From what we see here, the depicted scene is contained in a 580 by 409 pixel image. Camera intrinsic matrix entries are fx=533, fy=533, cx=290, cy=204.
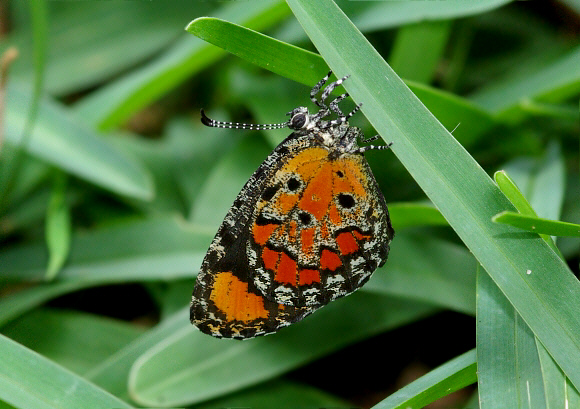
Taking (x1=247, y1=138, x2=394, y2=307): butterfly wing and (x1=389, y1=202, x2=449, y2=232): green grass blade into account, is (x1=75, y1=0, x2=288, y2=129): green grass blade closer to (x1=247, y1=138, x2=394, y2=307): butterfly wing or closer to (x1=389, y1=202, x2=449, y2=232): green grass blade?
(x1=247, y1=138, x2=394, y2=307): butterfly wing

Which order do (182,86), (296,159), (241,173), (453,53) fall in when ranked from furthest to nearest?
(182,86), (453,53), (241,173), (296,159)

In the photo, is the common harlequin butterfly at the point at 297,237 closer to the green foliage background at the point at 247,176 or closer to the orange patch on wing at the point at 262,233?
the orange patch on wing at the point at 262,233

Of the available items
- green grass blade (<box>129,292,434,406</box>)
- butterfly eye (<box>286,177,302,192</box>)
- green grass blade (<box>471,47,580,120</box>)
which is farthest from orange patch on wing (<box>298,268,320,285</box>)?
green grass blade (<box>471,47,580,120</box>)

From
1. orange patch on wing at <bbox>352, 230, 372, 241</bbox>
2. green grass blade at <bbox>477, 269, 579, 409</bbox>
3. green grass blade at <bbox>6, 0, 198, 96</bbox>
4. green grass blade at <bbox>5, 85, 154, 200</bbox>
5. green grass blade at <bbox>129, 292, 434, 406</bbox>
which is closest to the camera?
green grass blade at <bbox>477, 269, 579, 409</bbox>

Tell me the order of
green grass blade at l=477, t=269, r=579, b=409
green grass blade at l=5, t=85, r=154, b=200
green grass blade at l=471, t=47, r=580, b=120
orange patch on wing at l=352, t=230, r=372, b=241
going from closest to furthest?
green grass blade at l=477, t=269, r=579, b=409, orange patch on wing at l=352, t=230, r=372, b=241, green grass blade at l=471, t=47, r=580, b=120, green grass blade at l=5, t=85, r=154, b=200

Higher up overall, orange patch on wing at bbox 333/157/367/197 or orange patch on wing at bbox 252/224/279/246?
orange patch on wing at bbox 333/157/367/197

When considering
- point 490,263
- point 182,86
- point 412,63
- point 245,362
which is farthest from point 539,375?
point 182,86

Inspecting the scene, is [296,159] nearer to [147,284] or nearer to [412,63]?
[412,63]
